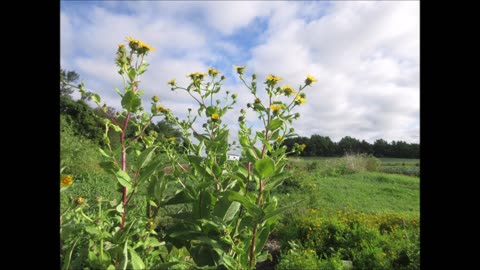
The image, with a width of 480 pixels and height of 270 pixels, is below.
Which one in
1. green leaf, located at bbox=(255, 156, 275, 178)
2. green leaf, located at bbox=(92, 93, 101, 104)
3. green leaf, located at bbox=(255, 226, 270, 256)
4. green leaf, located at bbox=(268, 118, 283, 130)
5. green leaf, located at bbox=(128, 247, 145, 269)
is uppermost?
green leaf, located at bbox=(92, 93, 101, 104)

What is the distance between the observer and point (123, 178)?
38.7 inches

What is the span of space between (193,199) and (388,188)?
9.03 metres

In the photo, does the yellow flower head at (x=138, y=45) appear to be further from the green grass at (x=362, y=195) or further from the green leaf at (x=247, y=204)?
the green grass at (x=362, y=195)

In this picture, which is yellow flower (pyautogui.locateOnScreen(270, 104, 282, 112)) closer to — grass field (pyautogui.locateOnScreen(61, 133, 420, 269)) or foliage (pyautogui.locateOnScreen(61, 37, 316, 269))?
foliage (pyautogui.locateOnScreen(61, 37, 316, 269))

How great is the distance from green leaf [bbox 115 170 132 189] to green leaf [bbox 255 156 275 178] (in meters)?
0.38

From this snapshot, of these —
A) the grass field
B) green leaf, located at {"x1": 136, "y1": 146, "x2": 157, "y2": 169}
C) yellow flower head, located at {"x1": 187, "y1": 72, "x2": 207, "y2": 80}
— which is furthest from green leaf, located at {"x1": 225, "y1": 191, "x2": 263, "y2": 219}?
the grass field

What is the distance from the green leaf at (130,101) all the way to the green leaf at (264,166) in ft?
1.31

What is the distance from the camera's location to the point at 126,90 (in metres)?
1.03

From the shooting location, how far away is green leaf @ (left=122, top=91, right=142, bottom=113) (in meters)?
0.99

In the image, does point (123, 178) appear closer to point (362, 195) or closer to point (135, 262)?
point (135, 262)

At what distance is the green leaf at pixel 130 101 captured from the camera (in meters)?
0.99

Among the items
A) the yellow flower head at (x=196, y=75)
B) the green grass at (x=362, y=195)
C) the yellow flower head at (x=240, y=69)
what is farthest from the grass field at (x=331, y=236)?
the yellow flower head at (x=240, y=69)
